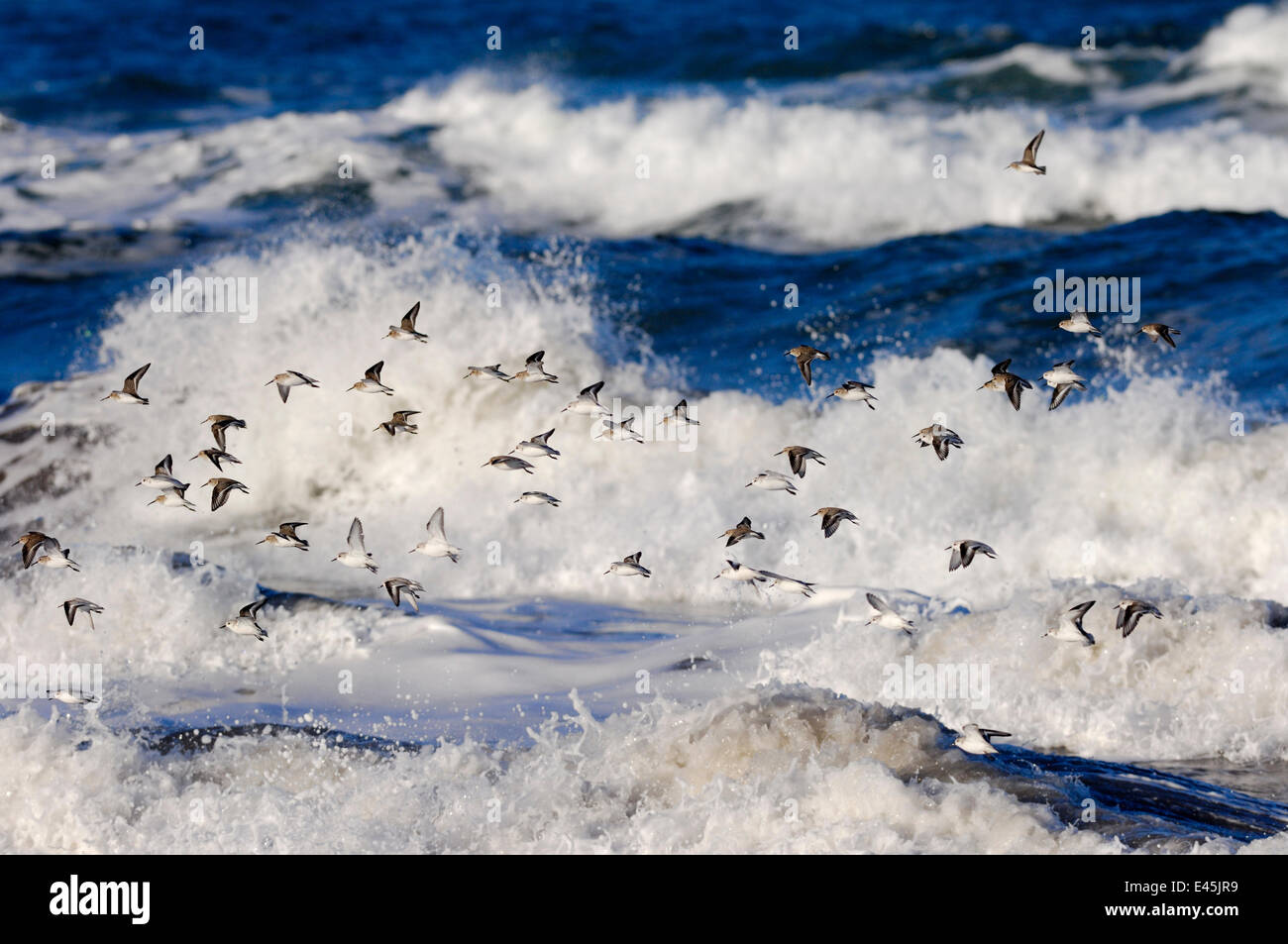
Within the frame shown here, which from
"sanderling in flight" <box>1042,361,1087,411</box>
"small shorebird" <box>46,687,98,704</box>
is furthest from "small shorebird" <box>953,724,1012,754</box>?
"small shorebird" <box>46,687,98,704</box>

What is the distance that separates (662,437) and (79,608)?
5147 millimetres

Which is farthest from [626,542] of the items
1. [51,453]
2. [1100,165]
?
[1100,165]

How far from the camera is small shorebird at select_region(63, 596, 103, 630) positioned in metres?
7.58

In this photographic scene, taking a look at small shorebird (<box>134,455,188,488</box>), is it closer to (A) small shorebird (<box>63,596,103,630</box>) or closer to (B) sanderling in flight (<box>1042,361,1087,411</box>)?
(A) small shorebird (<box>63,596,103,630</box>)

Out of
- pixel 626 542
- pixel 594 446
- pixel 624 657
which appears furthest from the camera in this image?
pixel 594 446

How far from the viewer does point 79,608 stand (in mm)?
A: 8484

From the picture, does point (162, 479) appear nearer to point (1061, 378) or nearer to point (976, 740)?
point (976, 740)

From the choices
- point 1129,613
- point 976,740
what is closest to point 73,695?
point 976,740

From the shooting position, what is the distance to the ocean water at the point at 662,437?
6500 mm

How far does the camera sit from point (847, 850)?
5617 mm

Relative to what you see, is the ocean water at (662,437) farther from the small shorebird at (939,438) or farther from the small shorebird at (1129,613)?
the small shorebird at (939,438)

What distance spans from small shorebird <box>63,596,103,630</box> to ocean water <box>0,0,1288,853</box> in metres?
0.15
